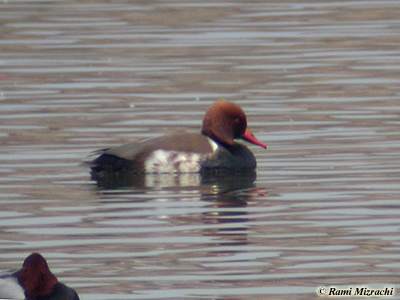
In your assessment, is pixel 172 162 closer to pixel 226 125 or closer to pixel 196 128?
pixel 226 125

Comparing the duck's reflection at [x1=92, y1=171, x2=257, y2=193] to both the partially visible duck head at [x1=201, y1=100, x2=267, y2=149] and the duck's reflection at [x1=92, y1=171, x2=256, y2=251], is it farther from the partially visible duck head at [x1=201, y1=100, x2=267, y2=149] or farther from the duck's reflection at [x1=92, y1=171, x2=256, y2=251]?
the partially visible duck head at [x1=201, y1=100, x2=267, y2=149]

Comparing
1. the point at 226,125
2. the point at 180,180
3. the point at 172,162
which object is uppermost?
the point at 226,125

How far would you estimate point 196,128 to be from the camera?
1305cm

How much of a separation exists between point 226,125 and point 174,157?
0.70 meters

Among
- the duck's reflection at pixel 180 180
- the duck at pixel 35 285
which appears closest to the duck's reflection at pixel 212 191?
the duck's reflection at pixel 180 180

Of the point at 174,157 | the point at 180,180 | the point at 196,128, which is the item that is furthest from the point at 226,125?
the point at 196,128

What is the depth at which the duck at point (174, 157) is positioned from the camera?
11086mm

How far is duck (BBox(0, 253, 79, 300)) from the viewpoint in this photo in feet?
21.8

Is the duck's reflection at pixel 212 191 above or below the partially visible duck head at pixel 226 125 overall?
below

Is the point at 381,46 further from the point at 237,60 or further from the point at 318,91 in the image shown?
the point at 318,91

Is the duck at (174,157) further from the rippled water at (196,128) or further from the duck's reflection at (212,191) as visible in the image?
the rippled water at (196,128)

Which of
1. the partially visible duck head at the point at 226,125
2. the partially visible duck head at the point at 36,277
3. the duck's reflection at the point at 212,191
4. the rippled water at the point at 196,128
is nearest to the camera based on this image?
the partially visible duck head at the point at 36,277

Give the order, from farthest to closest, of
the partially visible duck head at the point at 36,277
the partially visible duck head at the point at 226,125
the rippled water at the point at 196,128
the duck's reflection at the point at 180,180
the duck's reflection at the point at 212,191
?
the partially visible duck head at the point at 226,125 < the duck's reflection at the point at 180,180 < the duck's reflection at the point at 212,191 < the rippled water at the point at 196,128 < the partially visible duck head at the point at 36,277

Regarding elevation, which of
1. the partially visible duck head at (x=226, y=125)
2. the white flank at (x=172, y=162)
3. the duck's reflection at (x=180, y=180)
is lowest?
the duck's reflection at (x=180, y=180)
